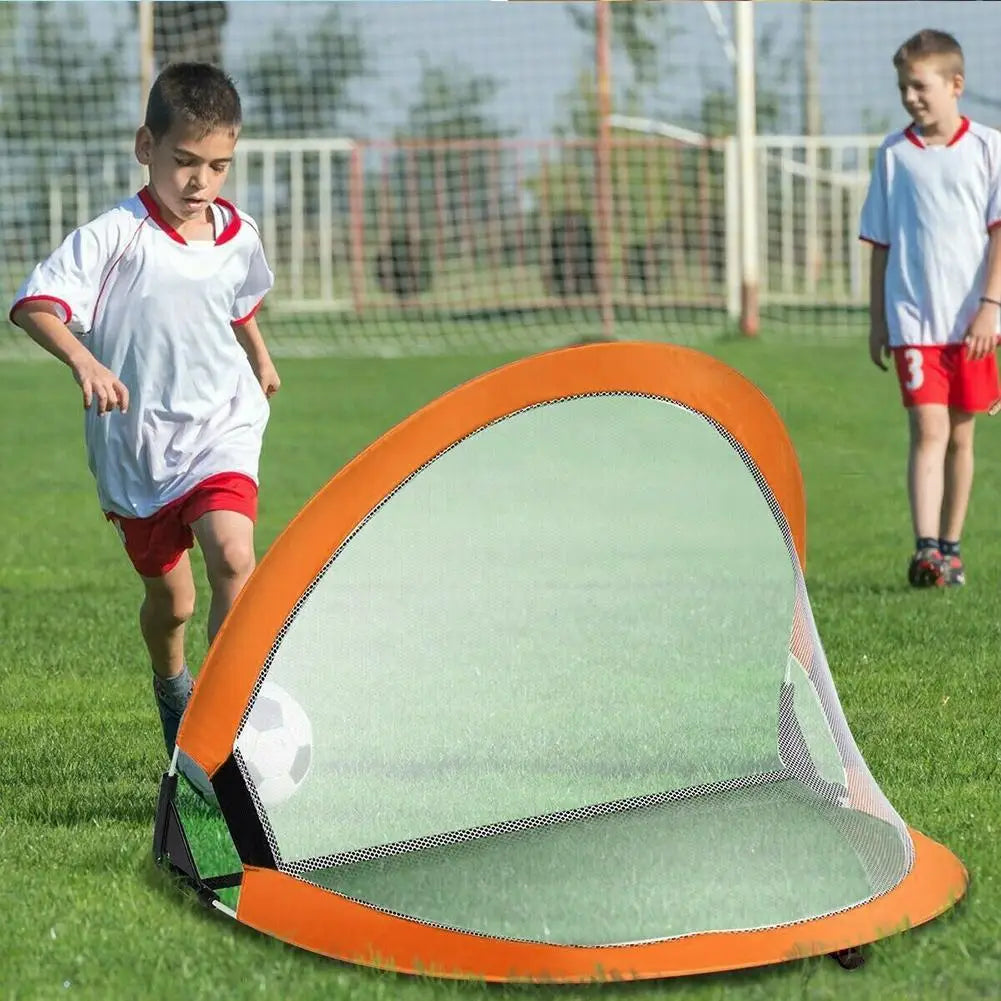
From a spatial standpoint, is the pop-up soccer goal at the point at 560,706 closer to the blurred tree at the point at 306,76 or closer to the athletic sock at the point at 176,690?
the athletic sock at the point at 176,690

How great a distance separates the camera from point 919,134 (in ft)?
24.5

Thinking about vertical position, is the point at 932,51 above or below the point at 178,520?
above

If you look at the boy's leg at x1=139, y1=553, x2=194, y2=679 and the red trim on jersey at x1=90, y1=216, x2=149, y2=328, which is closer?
the red trim on jersey at x1=90, y1=216, x2=149, y2=328

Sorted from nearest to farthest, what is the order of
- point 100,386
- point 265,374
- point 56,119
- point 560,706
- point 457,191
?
point 560,706, point 100,386, point 265,374, point 457,191, point 56,119

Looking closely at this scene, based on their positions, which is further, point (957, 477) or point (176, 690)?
point (957, 477)

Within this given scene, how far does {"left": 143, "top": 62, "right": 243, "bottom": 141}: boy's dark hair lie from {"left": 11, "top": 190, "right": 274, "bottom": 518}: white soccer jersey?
0.73 ft

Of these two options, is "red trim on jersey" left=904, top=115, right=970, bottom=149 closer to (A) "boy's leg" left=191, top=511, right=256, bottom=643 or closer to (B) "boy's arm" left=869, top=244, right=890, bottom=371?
(B) "boy's arm" left=869, top=244, right=890, bottom=371

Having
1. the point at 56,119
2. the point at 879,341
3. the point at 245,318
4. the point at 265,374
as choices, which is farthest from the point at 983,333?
the point at 56,119

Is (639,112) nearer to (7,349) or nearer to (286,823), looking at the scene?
(7,349)

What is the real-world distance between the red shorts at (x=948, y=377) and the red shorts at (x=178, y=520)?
138 inches

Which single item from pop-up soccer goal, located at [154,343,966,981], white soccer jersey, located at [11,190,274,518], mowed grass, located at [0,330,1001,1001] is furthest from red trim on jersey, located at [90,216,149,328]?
pop-up soccer goal, located at [154,343,966,981]

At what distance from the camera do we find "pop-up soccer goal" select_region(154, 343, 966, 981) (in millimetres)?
3328

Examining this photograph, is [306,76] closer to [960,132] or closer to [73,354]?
[960,132]

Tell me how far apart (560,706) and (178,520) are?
3.82 ft
